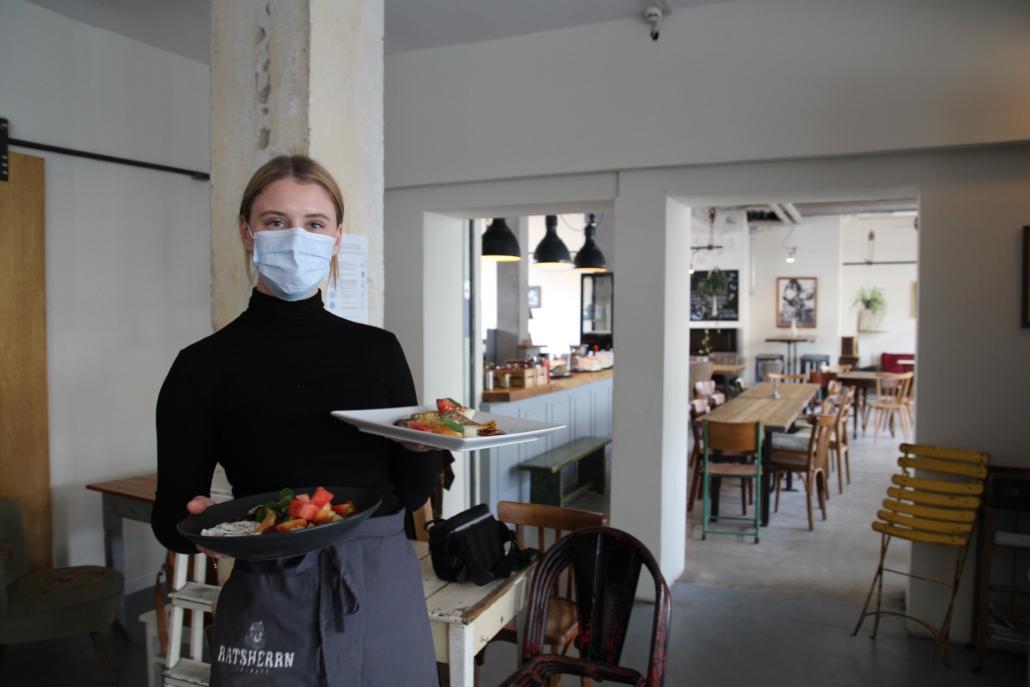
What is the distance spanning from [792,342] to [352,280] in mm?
13025

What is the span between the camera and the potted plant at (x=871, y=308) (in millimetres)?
14477

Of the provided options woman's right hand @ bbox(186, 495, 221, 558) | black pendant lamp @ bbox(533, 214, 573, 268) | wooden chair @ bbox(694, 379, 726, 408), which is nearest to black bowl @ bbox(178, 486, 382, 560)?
woman's right hand @ bbox(186, 495, 221, 558)

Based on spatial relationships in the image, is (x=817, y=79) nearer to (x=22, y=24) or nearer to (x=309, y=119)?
(x=309, y=119)

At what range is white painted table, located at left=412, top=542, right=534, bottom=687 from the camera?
2.01m

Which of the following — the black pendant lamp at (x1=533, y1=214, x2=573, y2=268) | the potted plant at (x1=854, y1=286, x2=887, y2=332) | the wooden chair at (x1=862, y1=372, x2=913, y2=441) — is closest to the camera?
the black pendant lamp at (x1=533, y1=214, x2=573, y2=268)

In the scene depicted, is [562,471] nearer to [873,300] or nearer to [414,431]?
[414,431]

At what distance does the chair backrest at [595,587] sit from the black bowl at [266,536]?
111 cm

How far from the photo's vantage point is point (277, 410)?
53.8 inches

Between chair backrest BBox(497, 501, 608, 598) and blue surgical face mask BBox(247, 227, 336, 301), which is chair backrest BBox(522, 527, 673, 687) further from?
blue surgical face mask BBox(247, 227, 336, 301)

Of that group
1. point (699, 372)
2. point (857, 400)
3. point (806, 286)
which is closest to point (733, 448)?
point (699, 372)

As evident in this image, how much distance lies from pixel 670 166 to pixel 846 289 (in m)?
12.3

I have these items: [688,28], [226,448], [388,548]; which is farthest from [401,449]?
[688,28]

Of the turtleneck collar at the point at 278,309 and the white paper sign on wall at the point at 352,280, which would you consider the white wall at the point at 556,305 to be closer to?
the white paper sign on wall at the point at 352,280

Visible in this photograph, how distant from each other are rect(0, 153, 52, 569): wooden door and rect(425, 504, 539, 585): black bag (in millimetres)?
2688
